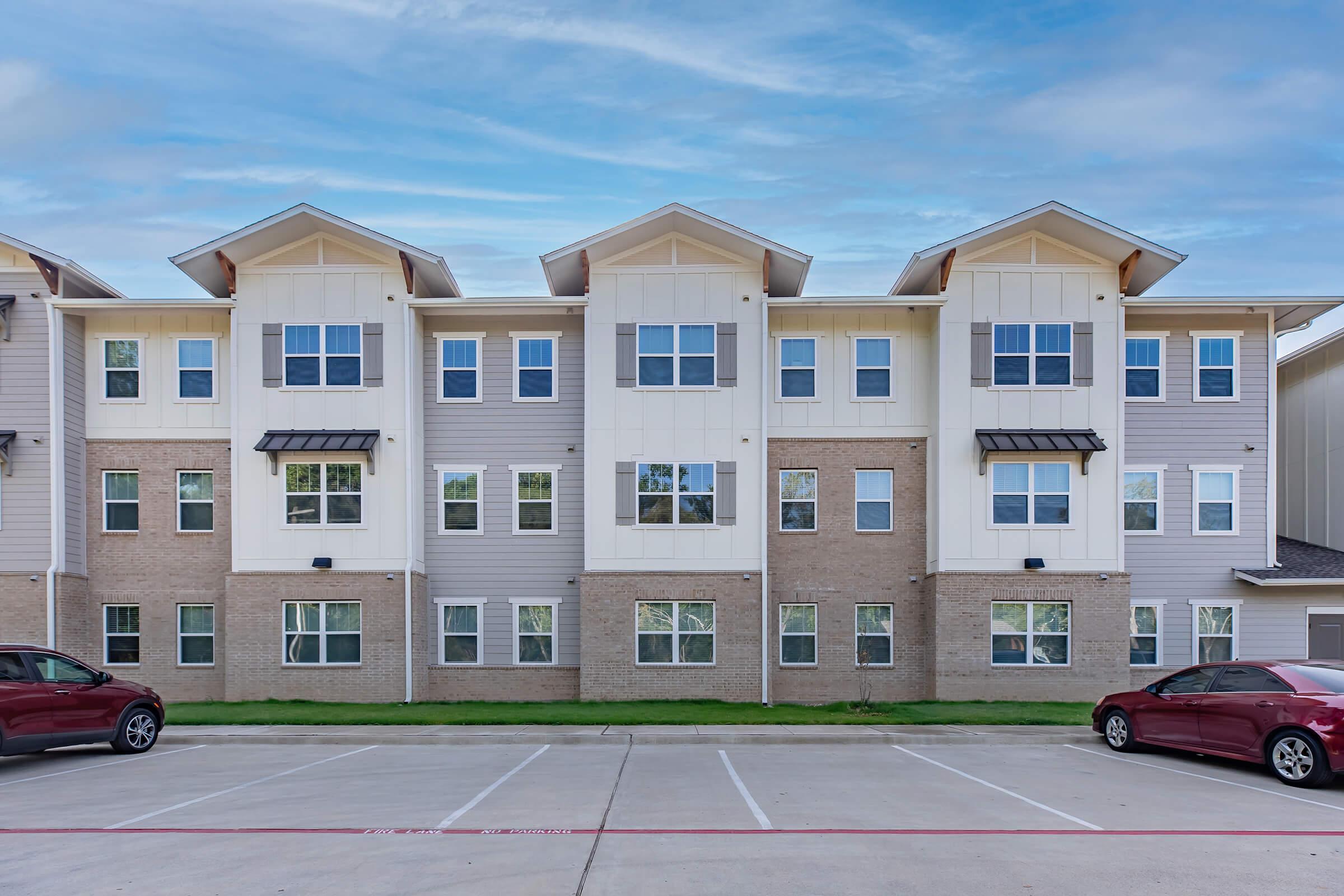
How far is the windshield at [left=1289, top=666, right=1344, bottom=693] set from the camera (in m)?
11.9

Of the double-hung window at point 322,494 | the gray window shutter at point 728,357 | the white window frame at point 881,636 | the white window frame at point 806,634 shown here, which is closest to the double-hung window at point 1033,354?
the white window frame at point 881,636

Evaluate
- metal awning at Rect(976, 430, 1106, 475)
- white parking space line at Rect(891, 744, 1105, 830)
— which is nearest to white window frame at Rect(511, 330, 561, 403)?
metal awning at Rect(976, 430, 1106, 475)

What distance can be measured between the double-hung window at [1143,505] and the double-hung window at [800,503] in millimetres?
6912

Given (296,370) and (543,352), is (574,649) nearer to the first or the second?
(543,352)

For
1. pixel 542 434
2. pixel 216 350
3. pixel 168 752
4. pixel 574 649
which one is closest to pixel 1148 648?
pixel 574 649

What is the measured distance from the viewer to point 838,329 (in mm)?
22391

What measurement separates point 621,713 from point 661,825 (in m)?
9.80

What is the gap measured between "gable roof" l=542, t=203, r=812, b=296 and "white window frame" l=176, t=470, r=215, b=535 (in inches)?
343

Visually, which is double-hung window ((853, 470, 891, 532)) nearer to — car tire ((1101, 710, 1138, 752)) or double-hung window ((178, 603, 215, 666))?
car tire ((1101, 710, 1138, 752))

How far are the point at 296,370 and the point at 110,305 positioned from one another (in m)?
4.15

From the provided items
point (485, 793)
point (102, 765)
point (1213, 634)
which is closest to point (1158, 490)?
point (1213, 634)

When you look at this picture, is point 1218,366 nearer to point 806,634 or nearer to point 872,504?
point 872,504

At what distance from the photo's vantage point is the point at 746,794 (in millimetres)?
11047

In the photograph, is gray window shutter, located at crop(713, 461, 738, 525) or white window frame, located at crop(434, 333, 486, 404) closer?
gray window shutter, located at crop(713, 461, 738, 525)
